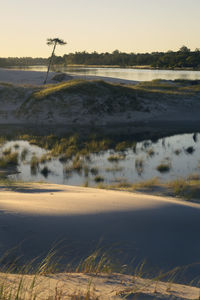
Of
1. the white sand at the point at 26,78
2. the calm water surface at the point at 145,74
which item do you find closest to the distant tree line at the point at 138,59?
the calm water surface at the point at 145,74

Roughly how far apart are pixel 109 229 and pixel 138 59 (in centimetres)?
13976

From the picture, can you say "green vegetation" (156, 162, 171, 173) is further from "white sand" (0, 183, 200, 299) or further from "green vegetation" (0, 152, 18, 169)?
"white sand" (0, 183, 200, 299)

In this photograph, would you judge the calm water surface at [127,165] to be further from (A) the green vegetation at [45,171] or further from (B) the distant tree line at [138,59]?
(B) the distant tree line at [138,59]

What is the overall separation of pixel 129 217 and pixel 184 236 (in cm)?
98

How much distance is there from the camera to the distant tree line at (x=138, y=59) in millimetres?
112625

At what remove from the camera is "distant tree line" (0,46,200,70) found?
113 m

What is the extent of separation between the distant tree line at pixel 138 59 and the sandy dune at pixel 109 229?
361 ft

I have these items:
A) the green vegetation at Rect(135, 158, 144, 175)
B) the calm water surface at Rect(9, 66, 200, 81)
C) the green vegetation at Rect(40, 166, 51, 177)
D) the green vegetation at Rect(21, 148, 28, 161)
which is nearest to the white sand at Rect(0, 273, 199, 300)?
the green vegetation at Rect(40, 166, 51, 177)

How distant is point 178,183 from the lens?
428 inches

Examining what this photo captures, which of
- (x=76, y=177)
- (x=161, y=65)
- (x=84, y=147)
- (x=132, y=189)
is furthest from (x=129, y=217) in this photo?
(x=161, y=65)

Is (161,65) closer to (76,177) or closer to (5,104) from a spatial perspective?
(5,104)

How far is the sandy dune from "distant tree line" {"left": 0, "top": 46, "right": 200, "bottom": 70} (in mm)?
109970

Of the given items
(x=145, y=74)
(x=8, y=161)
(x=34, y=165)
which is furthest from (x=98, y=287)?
(x=145, y=74)

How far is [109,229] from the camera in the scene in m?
5.57
